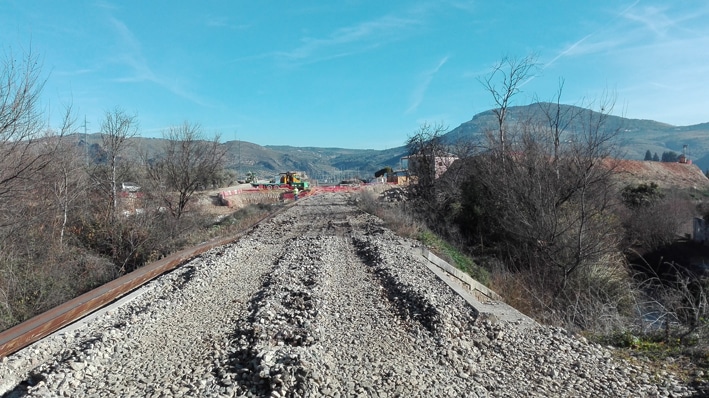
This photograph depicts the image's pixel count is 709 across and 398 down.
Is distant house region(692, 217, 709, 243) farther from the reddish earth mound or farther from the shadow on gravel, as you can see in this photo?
the shadow on gravel

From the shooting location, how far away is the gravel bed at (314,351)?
488 centimetres

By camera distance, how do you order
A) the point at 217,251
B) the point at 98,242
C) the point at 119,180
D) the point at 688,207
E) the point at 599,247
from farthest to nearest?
the point at 688,207
the point at 119,180
the point at 98,242
the point at 217,251
the point at 599,247

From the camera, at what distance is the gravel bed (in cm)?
488

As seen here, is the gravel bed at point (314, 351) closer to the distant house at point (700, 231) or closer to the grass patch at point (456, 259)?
the grass patch at point (456, 259)

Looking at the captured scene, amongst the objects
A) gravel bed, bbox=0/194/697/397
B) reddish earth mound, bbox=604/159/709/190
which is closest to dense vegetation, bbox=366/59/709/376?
gravel bed, bbox=0/194/697/397

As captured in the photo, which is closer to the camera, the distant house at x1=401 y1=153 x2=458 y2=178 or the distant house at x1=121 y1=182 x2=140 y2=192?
the distant house at x1=121 y1=182 x2=140 y2=192

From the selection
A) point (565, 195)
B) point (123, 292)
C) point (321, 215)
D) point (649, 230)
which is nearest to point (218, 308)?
point (123, 292)

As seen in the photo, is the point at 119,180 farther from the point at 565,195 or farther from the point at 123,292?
the point at 565,195

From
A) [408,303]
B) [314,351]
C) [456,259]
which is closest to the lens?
[314,351]

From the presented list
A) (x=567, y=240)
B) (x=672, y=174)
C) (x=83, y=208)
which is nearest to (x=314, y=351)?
(x=567, y=240)

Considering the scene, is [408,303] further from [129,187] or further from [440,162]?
[129,187]

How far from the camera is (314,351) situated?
220 inches

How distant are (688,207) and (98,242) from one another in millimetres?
34128

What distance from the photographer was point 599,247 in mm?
12000
